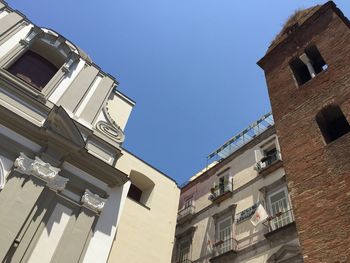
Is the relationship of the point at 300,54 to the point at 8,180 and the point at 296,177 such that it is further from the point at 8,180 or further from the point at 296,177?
the point at 8,180

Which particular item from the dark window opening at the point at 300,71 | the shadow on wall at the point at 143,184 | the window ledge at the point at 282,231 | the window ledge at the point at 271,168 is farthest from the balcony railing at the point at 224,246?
the dark window opening at the point at 300,71

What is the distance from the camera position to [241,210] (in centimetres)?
1894

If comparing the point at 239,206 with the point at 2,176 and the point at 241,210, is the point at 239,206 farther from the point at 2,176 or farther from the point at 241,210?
the point at 2,176

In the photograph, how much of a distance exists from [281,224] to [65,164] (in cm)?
1029

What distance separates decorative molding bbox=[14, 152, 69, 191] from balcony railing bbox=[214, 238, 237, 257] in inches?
419

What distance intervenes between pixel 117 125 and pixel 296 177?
23.4 ft

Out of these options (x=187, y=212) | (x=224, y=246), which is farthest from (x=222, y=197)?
(x=224, y=246)

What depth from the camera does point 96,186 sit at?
1102 cm

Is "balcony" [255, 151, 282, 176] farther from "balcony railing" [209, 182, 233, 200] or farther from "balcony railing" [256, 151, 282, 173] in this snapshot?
"balcony railing" [209, 182, 233, 200]

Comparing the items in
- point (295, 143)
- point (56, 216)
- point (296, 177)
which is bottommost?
point (56, 216)

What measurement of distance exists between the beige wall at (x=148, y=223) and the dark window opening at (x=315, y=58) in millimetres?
7639

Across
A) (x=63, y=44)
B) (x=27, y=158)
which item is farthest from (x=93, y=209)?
(x=63, y=44)

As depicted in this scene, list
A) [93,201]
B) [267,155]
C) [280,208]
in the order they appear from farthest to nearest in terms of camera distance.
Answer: [267,155] → [280,208] → [93,201]

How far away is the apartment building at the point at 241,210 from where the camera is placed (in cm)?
1585
